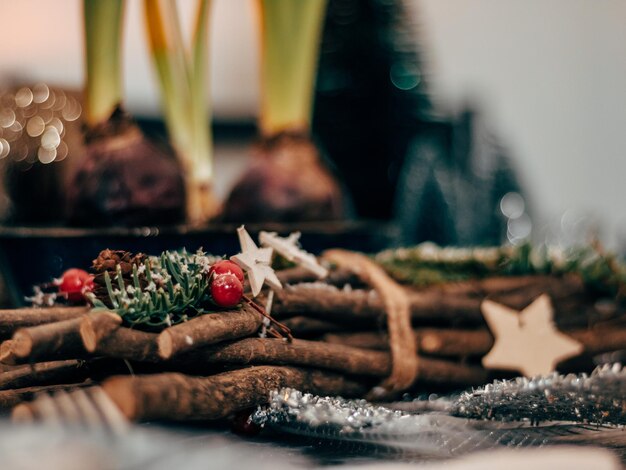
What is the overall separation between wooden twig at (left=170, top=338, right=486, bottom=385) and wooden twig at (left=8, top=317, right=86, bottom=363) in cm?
6

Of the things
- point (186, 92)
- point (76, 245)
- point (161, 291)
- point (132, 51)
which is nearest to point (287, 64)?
point (186, 92)

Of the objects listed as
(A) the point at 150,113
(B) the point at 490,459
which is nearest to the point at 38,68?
(A) the point at 150,113

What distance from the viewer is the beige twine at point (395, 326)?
19.2 inches

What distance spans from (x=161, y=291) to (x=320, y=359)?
0.13m

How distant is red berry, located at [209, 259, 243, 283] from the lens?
40 centimetres

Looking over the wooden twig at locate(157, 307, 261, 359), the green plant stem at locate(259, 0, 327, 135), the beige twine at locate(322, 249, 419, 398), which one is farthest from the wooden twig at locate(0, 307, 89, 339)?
the green plant stem at locate(259, 0, 327, 135)

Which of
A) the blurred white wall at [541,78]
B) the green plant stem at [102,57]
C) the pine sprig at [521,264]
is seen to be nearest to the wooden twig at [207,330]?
the pine sprig at [521,264]

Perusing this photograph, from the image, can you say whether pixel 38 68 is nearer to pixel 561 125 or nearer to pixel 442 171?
pixel 442 171

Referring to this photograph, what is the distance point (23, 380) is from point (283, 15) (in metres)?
0.46

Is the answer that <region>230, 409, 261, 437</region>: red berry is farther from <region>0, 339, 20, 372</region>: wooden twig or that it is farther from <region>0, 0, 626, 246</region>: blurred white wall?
<region>0, 0, 626, 246</region>: blurred white wall

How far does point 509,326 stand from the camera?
55 cm

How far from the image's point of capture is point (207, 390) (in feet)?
1.16


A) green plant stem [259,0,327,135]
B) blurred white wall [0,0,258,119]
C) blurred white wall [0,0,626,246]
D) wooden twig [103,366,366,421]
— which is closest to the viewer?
wooden twig [103,366,366,421]

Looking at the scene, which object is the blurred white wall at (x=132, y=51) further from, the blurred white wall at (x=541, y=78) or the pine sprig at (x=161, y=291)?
the pine sprig at (x=161, y=291)
